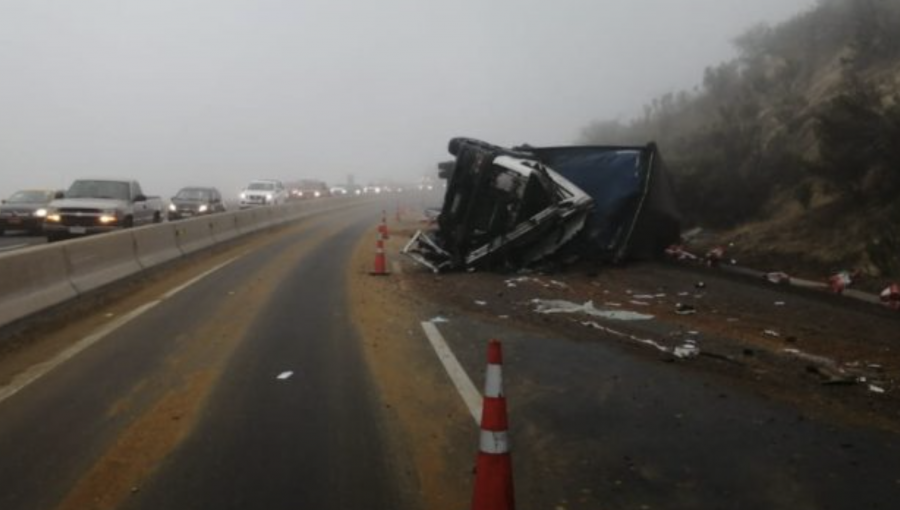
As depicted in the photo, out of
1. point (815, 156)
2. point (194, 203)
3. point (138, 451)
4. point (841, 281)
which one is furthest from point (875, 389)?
point (194, 203)

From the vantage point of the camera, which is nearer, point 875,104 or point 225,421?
point 225,421

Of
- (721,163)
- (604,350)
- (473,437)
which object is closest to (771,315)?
(604,350)

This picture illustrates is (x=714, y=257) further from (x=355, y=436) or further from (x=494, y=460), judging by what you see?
(x=494, y=460)

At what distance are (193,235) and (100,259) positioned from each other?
725cm

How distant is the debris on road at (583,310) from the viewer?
1102 cm

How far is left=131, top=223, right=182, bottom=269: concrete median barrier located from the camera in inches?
639

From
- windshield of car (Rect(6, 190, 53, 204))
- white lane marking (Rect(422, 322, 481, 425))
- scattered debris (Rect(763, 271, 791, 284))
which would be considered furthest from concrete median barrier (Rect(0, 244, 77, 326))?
windshield of car (Rect(6, 190, 53, 204))

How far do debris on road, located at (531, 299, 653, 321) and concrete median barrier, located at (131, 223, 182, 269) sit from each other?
814cm

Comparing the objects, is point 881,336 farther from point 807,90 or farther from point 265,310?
point 807,90

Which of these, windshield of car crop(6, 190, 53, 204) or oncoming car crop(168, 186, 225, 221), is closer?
windshield of car crop(6, 190, 53, 204)

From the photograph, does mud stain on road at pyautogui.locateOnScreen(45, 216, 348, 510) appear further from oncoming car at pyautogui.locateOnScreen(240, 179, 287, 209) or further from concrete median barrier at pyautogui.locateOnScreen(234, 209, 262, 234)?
oncoming car at pyautogui.locateOnScreen(240, 179, 287, 209)

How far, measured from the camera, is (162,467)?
526cm

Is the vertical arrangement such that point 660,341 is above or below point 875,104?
below

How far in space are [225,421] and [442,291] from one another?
25.7ft
